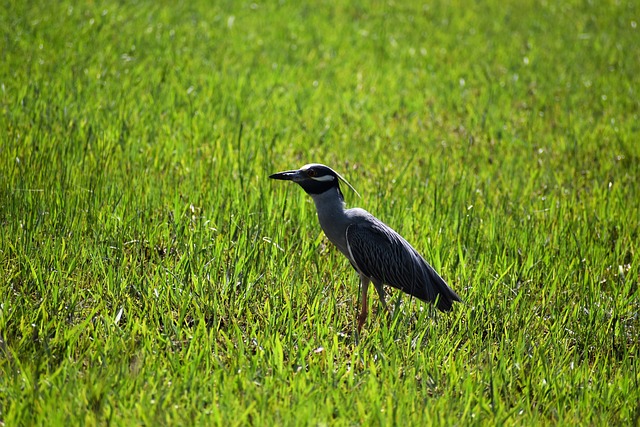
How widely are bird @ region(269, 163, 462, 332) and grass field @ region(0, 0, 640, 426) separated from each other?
135 mm

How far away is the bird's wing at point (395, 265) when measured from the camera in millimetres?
3884

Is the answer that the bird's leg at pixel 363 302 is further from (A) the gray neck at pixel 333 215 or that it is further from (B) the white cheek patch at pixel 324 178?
(B) the white cheek patch at pixel 324 178

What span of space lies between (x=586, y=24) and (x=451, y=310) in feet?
32.5

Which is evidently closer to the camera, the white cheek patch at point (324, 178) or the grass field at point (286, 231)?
the grass field at point (286, 231)

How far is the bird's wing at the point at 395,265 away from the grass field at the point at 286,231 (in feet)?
0.43

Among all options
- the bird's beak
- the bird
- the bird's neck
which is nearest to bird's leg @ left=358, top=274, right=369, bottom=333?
the bird

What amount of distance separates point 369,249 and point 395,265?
0.17 metres

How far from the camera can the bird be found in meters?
3.89

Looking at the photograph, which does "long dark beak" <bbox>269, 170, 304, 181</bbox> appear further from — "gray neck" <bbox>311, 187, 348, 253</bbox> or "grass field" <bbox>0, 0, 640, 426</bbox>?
"grass field" <bbox>0, 0, 640, 426</bbox>

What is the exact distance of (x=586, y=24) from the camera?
1238cm

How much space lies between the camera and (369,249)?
12.7 ft

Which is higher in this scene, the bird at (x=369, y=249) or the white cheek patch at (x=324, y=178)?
the white cheek patch at (x=324, y=178)

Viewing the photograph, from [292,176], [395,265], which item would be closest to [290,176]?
[292,176]

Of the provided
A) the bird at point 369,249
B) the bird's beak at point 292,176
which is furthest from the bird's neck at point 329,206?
the bird's beak at point 292,176
